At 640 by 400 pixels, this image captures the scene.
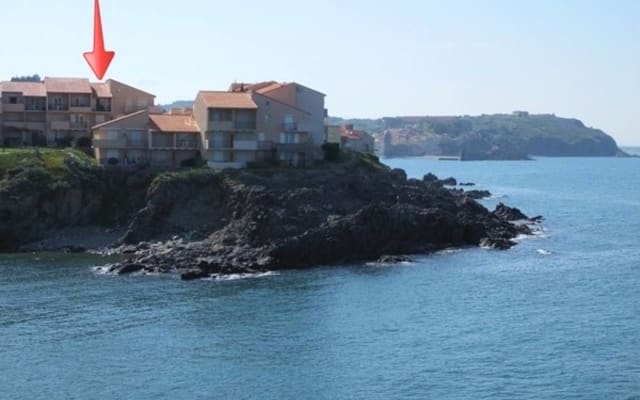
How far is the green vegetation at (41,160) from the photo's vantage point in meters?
75.8

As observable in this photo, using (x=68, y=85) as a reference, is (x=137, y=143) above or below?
below

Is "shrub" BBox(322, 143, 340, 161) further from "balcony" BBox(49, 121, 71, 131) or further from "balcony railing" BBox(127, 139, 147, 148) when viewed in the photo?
"balcony" BBox(49, 121, 71, 131)

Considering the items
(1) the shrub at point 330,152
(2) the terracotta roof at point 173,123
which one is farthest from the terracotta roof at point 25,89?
(1) the shrub at point 330,152

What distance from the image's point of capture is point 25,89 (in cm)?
9250

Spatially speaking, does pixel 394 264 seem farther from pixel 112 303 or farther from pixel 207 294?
pixel 112 303

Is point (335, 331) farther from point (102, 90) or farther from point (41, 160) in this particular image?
point (102, 90)

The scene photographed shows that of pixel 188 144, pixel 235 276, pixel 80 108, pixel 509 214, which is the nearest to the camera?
pixel 235 276

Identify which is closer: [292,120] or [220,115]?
[220,115]

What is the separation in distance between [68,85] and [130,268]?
120ft

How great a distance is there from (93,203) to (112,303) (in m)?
24.4

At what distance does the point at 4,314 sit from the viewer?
165 feet

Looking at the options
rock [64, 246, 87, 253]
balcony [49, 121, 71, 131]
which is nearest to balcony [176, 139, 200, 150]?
balcony [49, 121, 71, 131]

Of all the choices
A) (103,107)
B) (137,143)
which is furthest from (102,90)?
(137,143)

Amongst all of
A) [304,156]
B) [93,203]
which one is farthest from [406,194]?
[93,203]
